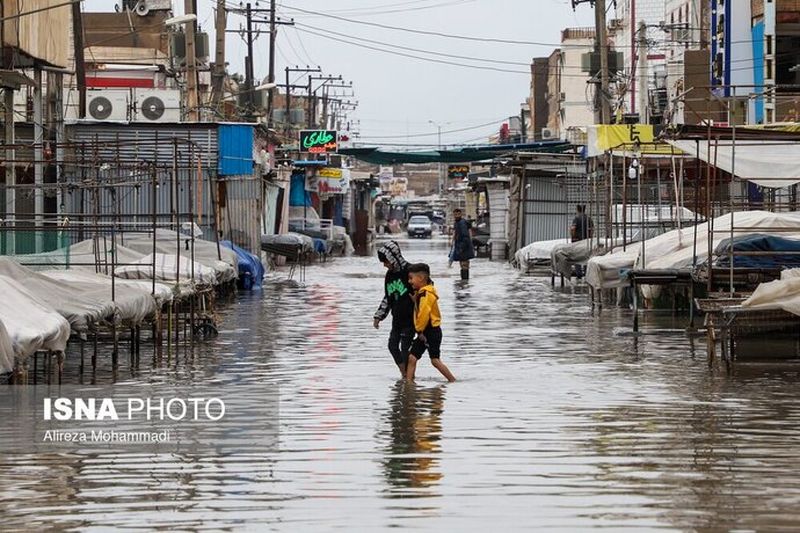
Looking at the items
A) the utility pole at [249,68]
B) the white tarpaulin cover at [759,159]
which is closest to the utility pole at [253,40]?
the utility pole at [249,68]

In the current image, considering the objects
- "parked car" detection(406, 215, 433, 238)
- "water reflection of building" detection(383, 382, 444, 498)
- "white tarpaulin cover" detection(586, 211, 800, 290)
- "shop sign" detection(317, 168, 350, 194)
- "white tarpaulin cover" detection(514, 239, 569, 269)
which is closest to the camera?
"water reflection of building" detection(383, 382, 444, 498)

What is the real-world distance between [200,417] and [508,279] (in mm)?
29436

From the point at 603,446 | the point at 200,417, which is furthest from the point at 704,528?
the point at 200,417

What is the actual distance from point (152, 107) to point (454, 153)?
1530 cm

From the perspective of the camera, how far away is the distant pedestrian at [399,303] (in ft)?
55.7

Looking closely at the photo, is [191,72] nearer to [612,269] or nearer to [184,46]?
[184,46]

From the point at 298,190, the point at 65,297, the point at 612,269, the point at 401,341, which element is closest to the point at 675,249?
the point at 612,269

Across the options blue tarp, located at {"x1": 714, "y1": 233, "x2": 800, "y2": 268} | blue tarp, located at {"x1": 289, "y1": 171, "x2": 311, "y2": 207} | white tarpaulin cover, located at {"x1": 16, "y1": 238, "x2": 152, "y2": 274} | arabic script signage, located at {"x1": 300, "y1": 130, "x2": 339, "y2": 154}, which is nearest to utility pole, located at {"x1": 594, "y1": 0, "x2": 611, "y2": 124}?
arabic script signage, located at {"x1": 300, "y1": 130, "x2": 339, "y2": 154}

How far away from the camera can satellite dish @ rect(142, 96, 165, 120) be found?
1809 inches

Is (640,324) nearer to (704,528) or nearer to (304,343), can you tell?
(304,343)

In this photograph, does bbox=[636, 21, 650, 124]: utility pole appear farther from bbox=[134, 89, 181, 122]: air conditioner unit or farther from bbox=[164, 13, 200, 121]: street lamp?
bbox=[164, 13, 200, 121]: street lamp

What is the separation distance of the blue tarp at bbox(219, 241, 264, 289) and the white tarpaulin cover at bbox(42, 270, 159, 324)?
48.8ft

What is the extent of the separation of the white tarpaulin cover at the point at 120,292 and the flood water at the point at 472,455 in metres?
0.71

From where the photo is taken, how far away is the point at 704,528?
867cm
